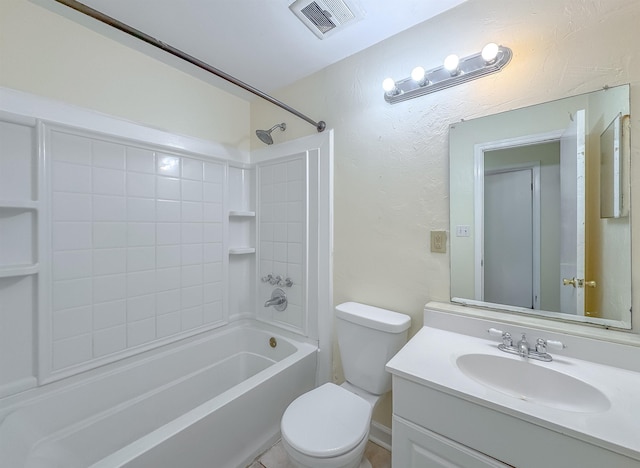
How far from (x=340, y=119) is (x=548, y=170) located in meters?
1.14

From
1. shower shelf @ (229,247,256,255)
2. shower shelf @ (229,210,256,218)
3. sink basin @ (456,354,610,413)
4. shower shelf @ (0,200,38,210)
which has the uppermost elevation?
shower shelf @ (229,210,256,218)

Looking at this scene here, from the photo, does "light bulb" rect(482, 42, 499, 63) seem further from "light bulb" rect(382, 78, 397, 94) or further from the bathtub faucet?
the bathtub faucet

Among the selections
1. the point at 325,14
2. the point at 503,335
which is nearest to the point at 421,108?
the point at 325,14

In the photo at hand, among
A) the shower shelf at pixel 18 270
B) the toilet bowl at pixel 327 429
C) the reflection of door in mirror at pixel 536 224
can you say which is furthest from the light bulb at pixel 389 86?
the shower shelf at pixel 18 270

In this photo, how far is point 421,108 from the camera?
141 cm

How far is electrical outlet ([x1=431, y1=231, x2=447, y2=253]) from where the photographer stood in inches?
53.2

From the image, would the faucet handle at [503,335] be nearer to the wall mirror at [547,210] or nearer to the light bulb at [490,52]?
the wall mirror at [547,210]

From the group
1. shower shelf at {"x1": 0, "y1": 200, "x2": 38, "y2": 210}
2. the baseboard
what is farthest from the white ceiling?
the baseboard

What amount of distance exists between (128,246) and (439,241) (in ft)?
5.95

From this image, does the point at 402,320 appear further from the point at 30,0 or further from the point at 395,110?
the point at 30,0

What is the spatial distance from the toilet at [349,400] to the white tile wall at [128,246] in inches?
42.5

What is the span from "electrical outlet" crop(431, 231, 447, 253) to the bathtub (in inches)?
41.2

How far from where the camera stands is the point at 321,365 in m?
1.81

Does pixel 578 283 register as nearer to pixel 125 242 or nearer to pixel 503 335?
pixel 503 335
